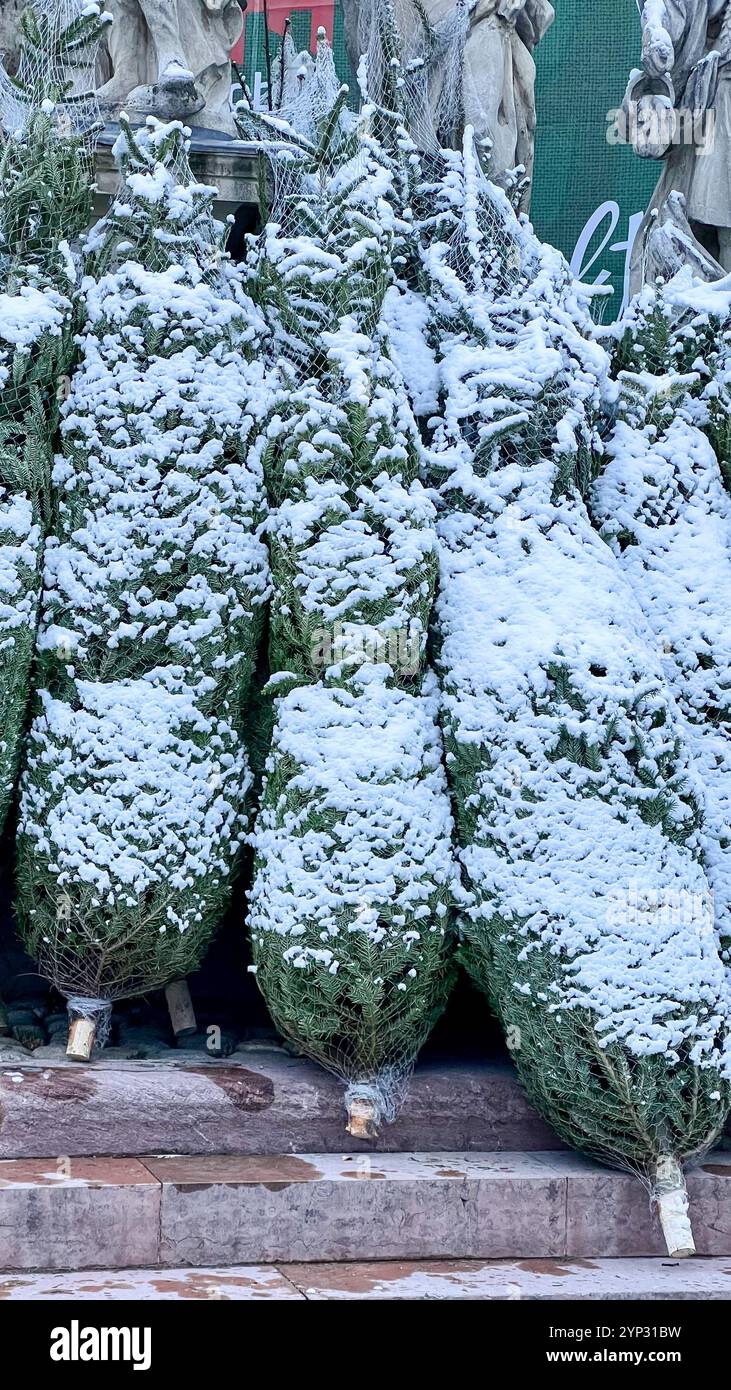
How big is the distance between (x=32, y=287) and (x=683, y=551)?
1814 millimetres

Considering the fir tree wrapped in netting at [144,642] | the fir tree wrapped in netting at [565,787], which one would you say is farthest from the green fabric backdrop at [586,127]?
the fir tree wrapped in netting at [144,642]

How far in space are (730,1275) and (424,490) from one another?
6.57 ft

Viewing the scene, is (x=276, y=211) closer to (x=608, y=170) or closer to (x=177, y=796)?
(x=177, y=796)

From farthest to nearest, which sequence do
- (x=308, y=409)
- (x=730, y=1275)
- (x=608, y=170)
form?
1. (x=608, y=170)
2. (x=308, y=409)
3. (x=730, y=1275)

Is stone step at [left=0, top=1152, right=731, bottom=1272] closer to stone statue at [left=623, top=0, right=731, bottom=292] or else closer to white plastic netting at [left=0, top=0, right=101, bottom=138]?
white plastic netting at [left=0, top=0, right=101, bottom=138]

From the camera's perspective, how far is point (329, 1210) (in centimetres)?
364

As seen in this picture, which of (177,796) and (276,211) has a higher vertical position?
(276,211)

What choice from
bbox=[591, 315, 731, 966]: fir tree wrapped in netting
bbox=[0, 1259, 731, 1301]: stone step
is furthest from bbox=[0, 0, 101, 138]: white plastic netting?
bbox=[0, 1259, 731, 1301]: stone step

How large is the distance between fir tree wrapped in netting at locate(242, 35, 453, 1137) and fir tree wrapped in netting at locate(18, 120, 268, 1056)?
0.37 ft

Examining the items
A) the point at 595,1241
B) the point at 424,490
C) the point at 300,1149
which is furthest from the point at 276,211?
the point at 595,1241

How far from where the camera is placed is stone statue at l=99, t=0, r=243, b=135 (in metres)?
5.37

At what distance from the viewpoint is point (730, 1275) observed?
12.2 ft

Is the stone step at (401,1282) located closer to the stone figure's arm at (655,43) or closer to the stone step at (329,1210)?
the stone step at (329,1210)

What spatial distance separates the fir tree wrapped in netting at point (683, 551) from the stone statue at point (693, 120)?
6.65 feet
